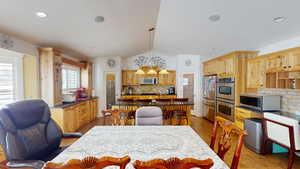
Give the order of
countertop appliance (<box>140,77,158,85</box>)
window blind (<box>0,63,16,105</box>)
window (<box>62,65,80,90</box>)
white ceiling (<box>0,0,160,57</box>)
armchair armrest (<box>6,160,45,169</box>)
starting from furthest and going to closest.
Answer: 1. countertop appliance (<box>140,77,158,85</box>)
2. window (<box>62,65,80,90</box>)
3. window blind (<box>0,63,16,105</box>)
4. white ceiling (<box>0,0,160,57</box>)
5. armchair armrest (<box>6,160,45,169</box>)

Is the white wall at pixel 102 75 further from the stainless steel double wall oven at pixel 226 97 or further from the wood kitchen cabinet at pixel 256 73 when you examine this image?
the wood kitchen cabinet at pixel 256 73

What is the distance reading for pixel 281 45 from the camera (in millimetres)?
3369

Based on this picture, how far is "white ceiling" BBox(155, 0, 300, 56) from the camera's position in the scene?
2.39m

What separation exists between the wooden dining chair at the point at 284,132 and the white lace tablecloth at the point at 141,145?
1.62 metres

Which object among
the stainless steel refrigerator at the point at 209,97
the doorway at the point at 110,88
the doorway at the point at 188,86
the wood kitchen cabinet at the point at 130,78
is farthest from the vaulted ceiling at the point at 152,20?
the wood kitchen cabinet at the point at 130,78

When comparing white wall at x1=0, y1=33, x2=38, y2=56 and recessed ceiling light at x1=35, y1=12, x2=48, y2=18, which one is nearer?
recessed ceiling light at x1=35, y1=12, x2=48, y2=18

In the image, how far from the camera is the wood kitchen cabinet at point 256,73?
3.46 m

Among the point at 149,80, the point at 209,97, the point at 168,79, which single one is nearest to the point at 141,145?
the point at 209,97

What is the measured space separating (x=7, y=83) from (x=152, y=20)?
3460mm

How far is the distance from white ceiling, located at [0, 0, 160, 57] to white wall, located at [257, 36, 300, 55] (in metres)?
3.02

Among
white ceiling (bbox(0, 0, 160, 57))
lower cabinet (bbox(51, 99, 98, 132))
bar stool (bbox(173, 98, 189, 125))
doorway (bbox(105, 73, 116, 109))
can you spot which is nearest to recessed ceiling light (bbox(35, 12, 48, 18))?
white ceiling (bbox(0, 0, 160, 57))

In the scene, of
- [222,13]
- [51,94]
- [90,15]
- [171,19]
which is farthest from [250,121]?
[51,94]

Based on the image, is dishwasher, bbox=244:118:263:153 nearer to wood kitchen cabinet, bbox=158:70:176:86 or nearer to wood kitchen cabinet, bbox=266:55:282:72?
wood kitchen cabinet, bbox=266:55:282:72

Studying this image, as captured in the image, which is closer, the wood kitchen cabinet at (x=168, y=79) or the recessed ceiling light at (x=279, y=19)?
the recessed ceiling light at (x=279, y=19)
